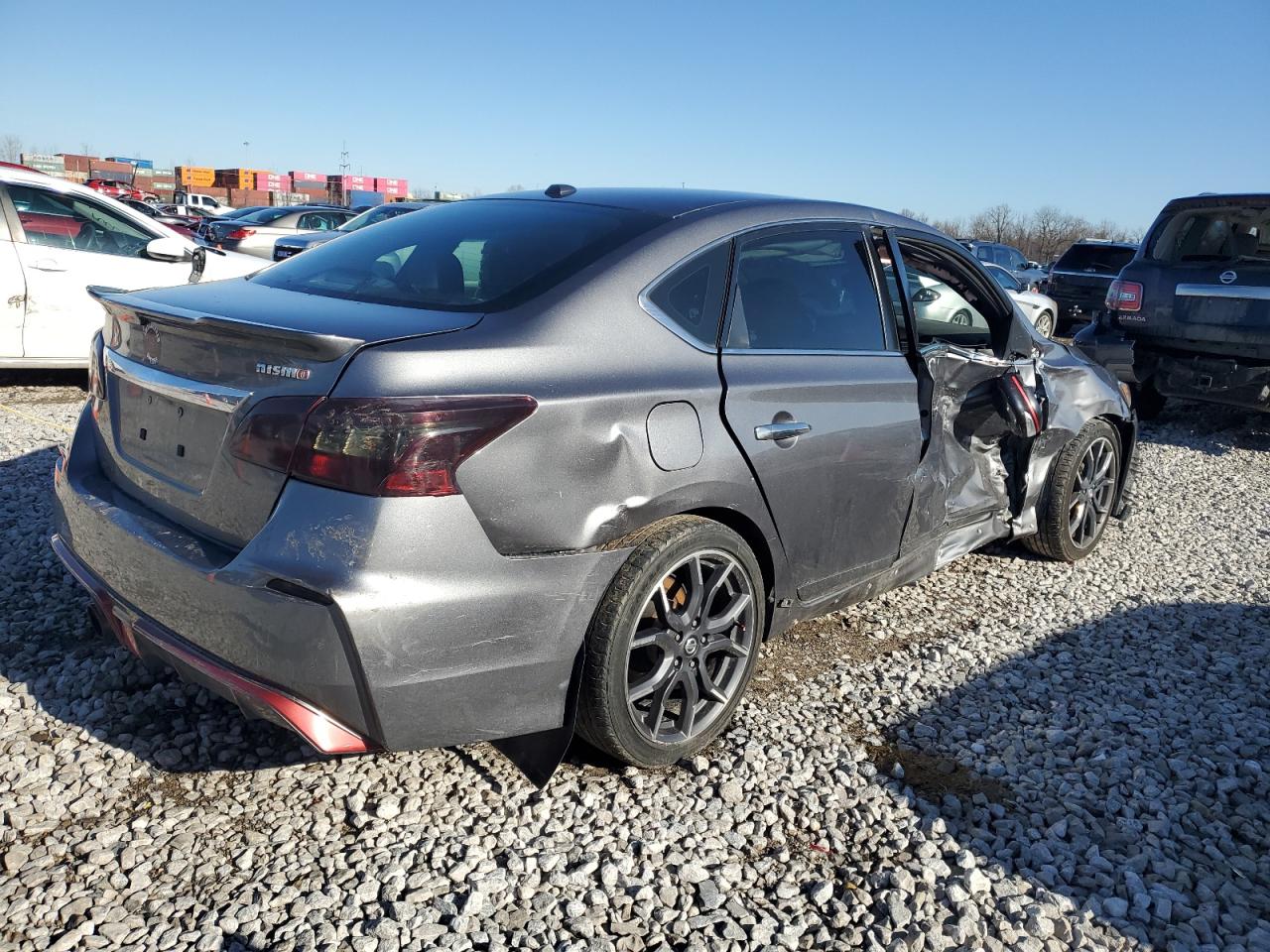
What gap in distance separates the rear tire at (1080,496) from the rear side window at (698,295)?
2571 mm

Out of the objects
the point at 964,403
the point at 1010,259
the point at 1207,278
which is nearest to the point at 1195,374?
the point at 1207,278

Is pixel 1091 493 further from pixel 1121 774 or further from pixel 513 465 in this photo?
pixel 513 465

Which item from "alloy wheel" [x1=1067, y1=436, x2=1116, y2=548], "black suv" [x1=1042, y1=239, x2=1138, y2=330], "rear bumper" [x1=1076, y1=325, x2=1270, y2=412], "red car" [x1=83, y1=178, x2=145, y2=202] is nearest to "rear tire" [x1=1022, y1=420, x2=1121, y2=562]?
"alloy wheel" [x1=1067, y1=436, x2=1116, y2=548]

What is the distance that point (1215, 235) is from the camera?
7746 millimetres

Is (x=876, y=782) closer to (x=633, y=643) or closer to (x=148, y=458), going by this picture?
(x=633, y=643)

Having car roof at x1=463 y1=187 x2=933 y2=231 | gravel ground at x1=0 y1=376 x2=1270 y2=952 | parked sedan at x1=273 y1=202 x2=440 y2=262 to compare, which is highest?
car roof at x1=463 y1=187 x2=933 y2=231

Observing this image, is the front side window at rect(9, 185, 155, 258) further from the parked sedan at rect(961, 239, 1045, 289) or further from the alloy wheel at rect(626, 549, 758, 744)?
the parked sedan at rect(961, 239, 1045, 289)

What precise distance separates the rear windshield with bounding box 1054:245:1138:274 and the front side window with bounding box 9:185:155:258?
48.3 feet

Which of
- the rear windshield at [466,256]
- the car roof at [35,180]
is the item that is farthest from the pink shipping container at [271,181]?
the rear windshield at [466,256]

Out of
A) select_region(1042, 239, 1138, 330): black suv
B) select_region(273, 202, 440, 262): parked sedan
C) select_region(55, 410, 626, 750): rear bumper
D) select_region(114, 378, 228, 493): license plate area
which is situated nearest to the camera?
select_region(55, 410, 626, 750): rear bumper

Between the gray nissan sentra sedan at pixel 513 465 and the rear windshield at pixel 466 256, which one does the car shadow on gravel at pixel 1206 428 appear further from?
the rear windshield at pixel 466 256

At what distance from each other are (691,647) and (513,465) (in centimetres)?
90

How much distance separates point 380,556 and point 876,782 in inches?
67.5

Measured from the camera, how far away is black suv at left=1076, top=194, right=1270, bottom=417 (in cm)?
725
